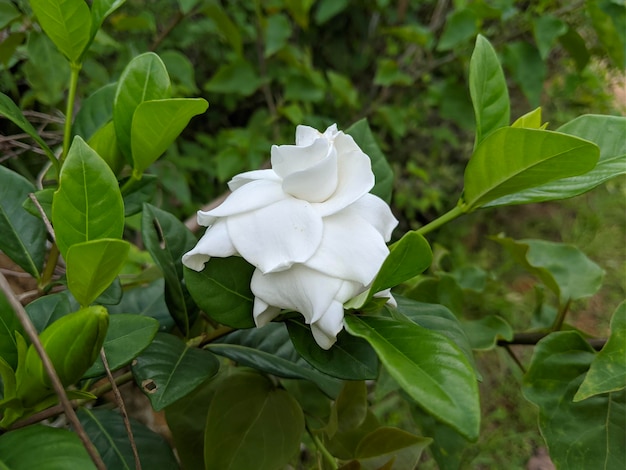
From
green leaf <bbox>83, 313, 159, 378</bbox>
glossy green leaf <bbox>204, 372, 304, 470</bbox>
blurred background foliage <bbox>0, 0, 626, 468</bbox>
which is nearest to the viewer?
green leaf <bbox>83, 313, 159, 378</bbox>

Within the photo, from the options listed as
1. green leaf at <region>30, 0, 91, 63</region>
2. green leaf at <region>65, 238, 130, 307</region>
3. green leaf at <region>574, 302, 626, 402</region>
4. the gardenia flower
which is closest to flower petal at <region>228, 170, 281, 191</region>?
the gardenia flower

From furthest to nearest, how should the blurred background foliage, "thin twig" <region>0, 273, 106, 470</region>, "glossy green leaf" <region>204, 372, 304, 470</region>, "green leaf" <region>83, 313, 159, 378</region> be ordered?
the blurred background foliage
"glossy green leaf" <region>204, 372, 304, 470</region>
"green leaf" <region>83, 313, 159, 378</region>
"thin twig" <region>0, 273, 106, 470</region>

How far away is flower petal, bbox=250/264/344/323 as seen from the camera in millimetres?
367

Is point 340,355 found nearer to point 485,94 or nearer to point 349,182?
point 349,182

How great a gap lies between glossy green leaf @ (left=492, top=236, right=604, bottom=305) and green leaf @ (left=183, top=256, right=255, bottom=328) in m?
0.47

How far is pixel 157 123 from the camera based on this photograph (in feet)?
1.53

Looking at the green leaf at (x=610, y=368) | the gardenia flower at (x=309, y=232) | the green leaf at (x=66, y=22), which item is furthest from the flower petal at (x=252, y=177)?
the green leaf at (x=610, y=368)

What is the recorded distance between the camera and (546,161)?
16.6 inches

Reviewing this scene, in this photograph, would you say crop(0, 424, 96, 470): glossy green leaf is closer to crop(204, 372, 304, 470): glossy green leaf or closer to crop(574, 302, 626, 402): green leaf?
crop(204, 372, 304, 470): glossy green leaf

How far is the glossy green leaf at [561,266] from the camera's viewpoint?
747 mm

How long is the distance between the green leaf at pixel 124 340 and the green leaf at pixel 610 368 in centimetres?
43

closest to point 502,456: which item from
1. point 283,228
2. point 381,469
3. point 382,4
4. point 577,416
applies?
point 577,416

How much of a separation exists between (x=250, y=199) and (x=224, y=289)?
93 millimetres

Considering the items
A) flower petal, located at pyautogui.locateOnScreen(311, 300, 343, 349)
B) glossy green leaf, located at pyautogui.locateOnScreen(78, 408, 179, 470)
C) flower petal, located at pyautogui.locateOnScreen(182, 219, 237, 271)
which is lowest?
glossy green leaf, located at pyautogui.locateOnScreen(78, 408, 179, 470)
